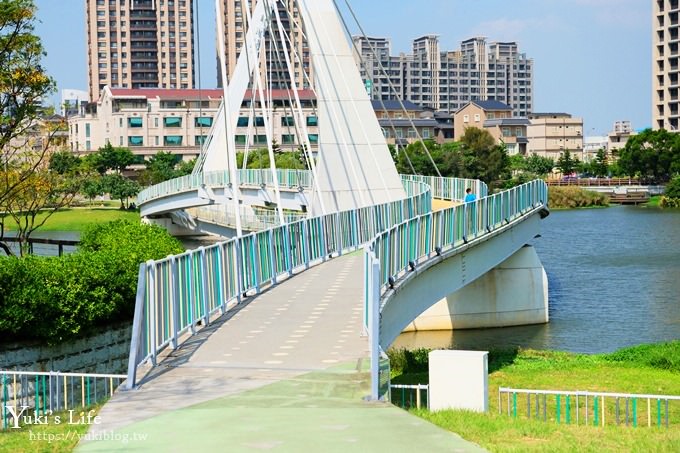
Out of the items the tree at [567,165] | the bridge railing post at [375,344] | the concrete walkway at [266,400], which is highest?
the tree at [567,165]

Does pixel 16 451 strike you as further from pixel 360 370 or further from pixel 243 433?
pixel 360 370

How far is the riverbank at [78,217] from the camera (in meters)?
79.0

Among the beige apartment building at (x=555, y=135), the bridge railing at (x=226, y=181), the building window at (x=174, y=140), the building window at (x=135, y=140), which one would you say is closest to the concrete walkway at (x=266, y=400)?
the bridge railing at (x=226, y=181)

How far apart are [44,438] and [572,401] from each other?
991 centimetres

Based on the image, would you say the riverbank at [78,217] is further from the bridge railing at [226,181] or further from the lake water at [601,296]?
the lake water at [601,296]

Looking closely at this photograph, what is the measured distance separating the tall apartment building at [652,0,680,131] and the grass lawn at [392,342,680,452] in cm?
11302

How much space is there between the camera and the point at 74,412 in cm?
1159

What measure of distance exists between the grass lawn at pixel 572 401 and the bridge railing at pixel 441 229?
2.41 meters

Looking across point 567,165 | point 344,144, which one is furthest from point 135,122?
point 344,144

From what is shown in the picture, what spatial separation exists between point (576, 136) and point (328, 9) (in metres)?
127

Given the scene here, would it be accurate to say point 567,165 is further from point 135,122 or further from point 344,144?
point 344,144

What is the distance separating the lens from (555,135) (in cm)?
15588

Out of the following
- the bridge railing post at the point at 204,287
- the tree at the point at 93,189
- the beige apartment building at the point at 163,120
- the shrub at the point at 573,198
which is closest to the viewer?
the bridge railing post at the point at 204,287

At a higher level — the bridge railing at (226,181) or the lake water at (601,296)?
the bridge railing at (226,181)
